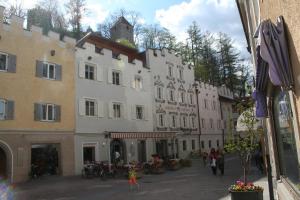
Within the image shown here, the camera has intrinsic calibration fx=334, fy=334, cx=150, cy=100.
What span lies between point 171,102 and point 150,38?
76.1ft

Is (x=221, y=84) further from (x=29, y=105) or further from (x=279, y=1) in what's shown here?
(x=279, y=1)

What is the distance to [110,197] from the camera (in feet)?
48.1

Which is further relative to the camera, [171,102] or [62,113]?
[171,102]

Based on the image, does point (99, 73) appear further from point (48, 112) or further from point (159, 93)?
point (159, 93)

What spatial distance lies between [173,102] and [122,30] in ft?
81.8

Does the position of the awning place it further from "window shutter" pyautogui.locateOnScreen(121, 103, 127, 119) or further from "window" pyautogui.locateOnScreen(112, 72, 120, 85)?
"window" pyautogui.locateOnScreen(112, 72, 120, 85)

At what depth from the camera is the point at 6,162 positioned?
2127 centimetres

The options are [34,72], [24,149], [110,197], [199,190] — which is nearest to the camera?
[110,197]

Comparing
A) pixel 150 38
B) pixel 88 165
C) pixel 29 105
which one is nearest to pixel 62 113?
pixel 29 105

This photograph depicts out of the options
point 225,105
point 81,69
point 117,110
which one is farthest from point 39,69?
point 225,105

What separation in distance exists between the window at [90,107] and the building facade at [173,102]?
29.8 ft

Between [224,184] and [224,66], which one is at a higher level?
[224,66]

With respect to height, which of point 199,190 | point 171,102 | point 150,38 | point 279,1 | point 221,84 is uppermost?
point 150,38

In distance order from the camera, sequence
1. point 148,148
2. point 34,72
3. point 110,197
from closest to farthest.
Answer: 1. point 110,197
2. point 34,72
3. point 148,148
